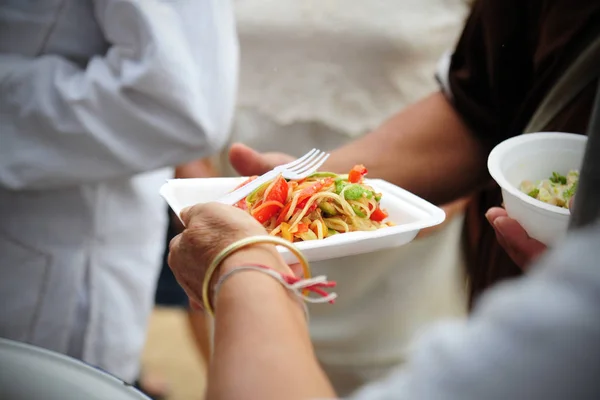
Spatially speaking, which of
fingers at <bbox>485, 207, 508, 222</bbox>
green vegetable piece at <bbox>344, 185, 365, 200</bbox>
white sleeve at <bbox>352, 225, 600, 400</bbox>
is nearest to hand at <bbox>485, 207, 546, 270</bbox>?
fingers at <bbox>485, 207, 508, 222</bbox>

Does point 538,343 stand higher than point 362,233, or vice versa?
point 538,343

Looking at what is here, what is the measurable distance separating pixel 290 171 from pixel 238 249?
11 cm

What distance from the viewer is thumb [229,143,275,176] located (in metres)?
0.55

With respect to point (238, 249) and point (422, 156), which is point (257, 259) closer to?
point (238, 249)

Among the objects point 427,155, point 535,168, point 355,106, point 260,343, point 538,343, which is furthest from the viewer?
point 355,106

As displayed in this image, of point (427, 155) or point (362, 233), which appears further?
point (427, 155)

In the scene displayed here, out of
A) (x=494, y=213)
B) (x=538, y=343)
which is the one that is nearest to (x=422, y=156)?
(x=494, y=213)

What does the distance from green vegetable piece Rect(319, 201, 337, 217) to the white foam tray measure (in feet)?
0.07

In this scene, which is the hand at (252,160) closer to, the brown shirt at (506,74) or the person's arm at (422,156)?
the person's arm at (422,156)

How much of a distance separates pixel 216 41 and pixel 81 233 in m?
0.34

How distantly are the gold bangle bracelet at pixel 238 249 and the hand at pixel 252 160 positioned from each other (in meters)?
0.13

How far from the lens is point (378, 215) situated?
49 centimetres

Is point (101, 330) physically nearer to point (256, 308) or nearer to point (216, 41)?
point (216, 41)

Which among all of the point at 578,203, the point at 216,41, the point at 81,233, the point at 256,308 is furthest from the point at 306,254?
the point at 81,233
